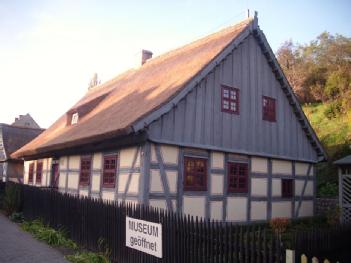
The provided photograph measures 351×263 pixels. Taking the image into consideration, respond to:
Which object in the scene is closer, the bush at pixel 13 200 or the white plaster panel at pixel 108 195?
the white plaster panel at pixel 108 195

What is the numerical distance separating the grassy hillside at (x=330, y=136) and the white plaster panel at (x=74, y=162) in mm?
13164

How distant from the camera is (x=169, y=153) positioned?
11.9m

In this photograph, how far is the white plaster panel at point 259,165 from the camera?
14.6 m

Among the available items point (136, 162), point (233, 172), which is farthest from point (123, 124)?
point (233, 172)

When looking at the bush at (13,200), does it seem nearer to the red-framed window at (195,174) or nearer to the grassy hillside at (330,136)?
the red-framed window at (195,174)

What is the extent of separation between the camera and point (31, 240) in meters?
11.0

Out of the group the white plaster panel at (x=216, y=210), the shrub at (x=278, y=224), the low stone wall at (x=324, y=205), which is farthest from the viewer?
the low stone wall at (x=324, y=205)

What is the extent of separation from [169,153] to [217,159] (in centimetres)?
214

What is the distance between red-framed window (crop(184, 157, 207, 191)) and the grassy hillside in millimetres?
10503

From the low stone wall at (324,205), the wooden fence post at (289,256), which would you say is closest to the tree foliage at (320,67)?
the low stone wall at (324,205)

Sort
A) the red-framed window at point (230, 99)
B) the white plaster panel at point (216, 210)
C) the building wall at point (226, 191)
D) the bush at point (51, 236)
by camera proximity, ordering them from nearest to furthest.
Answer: the bush at point (51, 236)
the building wall at point (226, 191)
the white plaster panel at point (216, 210)
the red-framed window at point (230, 99)

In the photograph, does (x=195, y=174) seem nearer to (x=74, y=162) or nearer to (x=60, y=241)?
(x=60, y=241)

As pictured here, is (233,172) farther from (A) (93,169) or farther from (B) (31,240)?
(B) (31,240)

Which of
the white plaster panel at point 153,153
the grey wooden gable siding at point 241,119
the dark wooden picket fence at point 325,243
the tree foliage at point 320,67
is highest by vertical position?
the tree foliage at point 320,67
